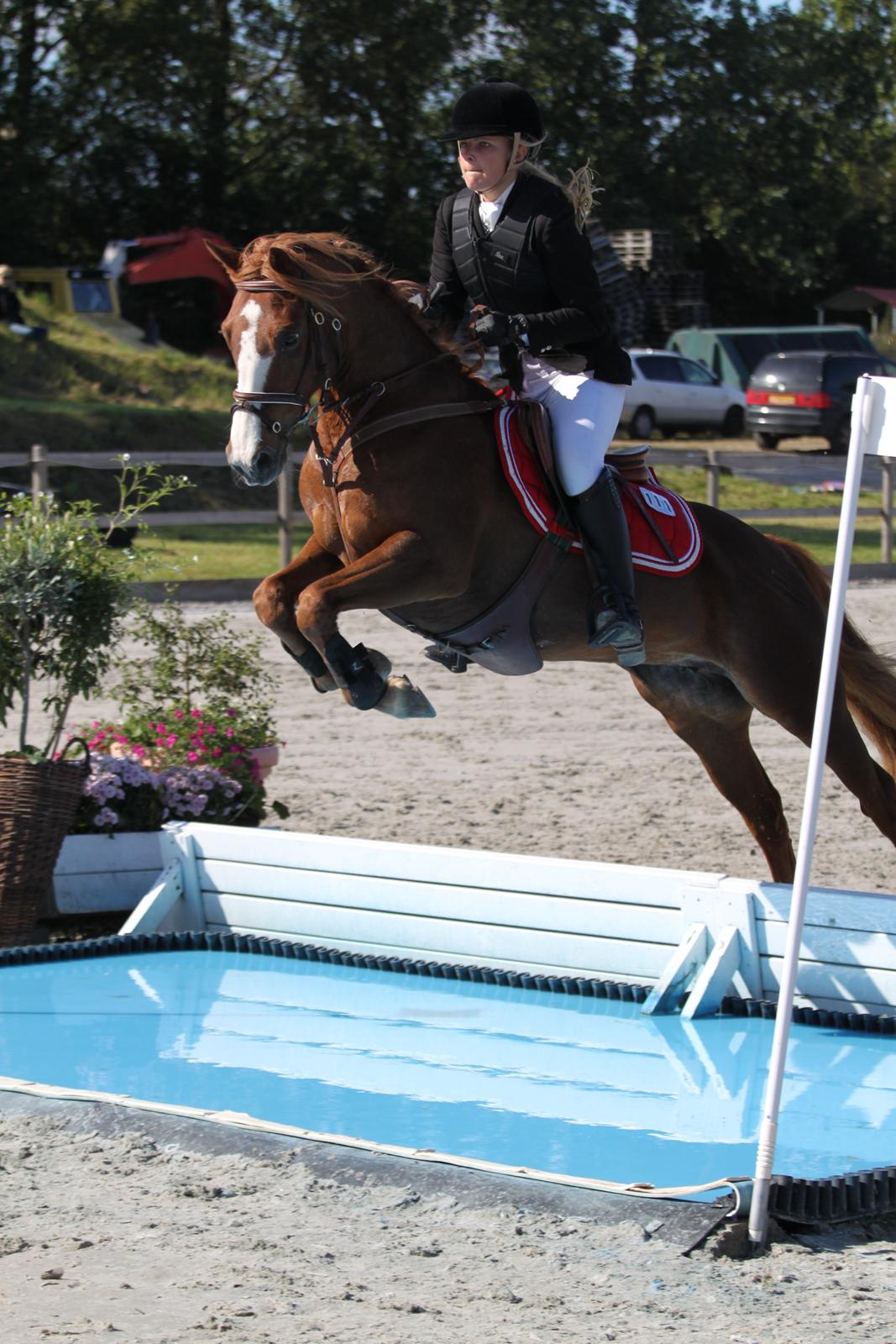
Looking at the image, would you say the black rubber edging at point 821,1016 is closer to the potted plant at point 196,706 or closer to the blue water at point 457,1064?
the blue water at point 457,1064

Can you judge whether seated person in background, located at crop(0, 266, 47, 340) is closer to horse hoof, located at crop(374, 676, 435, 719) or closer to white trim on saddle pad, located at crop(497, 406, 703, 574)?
white trim on saddle pad, located at crop(497, 406, 703, 574)

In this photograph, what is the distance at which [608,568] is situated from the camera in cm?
471

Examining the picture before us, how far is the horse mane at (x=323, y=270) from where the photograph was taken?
4.29 meters

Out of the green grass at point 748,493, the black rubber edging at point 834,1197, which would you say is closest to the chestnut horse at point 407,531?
the black rubber edging at point 834,1197

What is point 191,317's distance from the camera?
28.1 metres

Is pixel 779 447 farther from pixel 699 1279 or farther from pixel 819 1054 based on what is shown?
pixel 699 1279

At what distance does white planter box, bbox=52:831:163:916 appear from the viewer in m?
5.96

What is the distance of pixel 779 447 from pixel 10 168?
44.4 feet

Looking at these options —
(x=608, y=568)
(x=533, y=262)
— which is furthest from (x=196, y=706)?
(x=533, y=262)

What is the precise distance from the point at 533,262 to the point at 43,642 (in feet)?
7.41

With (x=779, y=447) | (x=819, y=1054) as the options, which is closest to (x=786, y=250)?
(x=779, y=447)

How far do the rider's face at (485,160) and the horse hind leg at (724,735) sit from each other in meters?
1.67

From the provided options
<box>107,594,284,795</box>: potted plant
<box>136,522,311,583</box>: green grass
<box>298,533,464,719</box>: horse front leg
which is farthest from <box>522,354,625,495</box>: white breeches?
<box>136,522,311,583</box>: green grass

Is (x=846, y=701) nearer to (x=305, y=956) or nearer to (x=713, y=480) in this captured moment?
(x=305, y=956)
